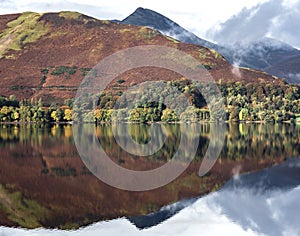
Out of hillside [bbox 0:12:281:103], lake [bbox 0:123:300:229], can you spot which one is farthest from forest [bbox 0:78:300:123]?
lake [bbox 0:123:300:229]

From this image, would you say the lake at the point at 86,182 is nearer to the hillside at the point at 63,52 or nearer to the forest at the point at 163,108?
the forest at the point at 163,108

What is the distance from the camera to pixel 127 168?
71.7ft

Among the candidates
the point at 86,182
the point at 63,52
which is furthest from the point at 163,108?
the point at 63,52

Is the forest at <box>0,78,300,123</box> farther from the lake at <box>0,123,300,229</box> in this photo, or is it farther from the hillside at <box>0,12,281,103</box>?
the lake at <box>0,123,300,229</box>

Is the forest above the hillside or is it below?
below

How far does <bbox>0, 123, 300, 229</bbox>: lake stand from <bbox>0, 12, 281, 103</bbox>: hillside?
62.9m

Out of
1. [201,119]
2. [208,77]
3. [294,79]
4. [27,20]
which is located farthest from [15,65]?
[294,79]

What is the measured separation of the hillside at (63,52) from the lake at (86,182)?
6288 cm

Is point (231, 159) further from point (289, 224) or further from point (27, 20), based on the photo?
point (27, 20)

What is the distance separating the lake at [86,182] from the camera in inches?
569

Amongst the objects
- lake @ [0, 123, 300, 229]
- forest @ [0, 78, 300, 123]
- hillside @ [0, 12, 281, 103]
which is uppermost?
hillside @ [0, 12, 281, 103]

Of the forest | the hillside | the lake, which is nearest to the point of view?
Answer: the lake

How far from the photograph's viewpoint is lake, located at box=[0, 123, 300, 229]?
47.4 feet

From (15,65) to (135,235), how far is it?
100991 millimetres
